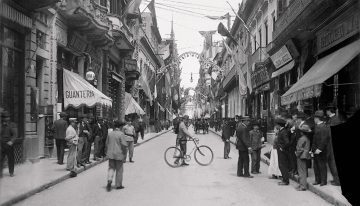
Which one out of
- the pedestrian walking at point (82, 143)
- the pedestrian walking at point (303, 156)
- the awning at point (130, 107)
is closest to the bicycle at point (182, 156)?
the pedestrian walking at point (82, 143)

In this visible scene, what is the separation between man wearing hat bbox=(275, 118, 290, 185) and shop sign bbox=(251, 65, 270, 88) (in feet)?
52.9

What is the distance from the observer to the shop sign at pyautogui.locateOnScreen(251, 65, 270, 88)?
92.4ft

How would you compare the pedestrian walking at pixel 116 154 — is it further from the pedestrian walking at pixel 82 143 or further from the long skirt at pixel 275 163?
the long skirt at pixel 275 163

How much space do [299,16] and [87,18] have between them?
30.1 ft

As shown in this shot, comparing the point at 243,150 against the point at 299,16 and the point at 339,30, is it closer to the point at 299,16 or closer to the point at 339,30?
the point at 339,30

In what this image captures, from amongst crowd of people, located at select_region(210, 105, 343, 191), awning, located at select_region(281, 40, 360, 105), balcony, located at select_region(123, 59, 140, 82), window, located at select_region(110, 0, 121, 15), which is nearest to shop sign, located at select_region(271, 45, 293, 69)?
awning, located at select_region(281, 40, 360, 105)

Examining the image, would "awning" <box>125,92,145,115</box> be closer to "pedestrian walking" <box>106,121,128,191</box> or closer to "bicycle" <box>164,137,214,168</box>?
"bicycle" <box>164,137,214,168</box>

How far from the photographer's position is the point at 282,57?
21922mm

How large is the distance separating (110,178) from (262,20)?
22.8m

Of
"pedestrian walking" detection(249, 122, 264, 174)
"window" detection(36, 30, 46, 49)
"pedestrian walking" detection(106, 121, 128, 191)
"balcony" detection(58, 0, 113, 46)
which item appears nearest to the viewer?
"pedestrian walking" detection(106, 121, 128, 191)

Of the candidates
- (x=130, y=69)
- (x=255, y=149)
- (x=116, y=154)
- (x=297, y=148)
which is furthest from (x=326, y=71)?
(x=130, y=69)

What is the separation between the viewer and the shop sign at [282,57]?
20856 millimetres

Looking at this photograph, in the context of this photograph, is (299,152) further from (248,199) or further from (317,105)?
(317,105)

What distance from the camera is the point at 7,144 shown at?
1171 cm
